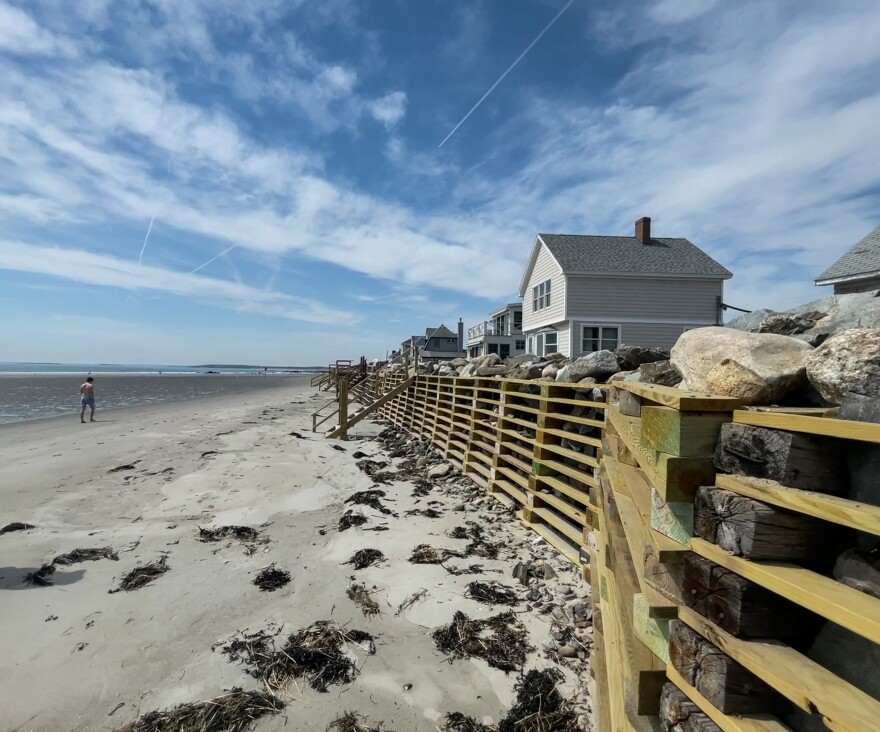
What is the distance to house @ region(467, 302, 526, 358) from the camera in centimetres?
3544

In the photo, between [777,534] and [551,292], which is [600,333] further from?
[777,534]

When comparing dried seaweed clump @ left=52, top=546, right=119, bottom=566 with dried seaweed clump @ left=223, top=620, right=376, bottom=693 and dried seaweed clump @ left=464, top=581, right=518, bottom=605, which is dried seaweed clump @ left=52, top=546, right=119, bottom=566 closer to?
dried seaweed clump @ left=223, top=620, right=376, bottom=693

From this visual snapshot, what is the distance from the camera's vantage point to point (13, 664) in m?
3.71

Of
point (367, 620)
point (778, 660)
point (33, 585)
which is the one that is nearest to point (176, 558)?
point (33, 585)

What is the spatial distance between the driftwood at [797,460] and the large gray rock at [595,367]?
15.4ft

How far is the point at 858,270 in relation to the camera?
11734mm

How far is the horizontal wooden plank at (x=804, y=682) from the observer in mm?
1034

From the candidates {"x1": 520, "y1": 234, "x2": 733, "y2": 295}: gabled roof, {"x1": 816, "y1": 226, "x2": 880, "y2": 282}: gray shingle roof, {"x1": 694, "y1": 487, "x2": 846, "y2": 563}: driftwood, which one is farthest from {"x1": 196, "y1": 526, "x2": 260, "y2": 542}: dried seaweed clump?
{"x1": 520, "y1": 234, "x2": 733, "y2": 295}: gabled roof

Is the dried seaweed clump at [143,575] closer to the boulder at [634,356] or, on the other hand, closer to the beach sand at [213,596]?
the beach sand at [213,596]

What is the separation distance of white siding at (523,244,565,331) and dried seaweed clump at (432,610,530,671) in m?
16.8

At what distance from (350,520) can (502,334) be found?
3173 centimetres

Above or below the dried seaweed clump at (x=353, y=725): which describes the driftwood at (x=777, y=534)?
above

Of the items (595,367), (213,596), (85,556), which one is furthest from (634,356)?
(85,556)

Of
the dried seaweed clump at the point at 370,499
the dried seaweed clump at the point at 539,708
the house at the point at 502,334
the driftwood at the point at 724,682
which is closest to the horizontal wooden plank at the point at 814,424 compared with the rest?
the driftwood at the point at 724,682
